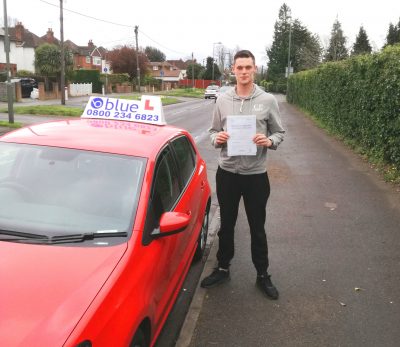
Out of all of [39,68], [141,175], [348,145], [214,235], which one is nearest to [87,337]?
[141,175]

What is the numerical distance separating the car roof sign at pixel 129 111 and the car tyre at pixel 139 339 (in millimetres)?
2262

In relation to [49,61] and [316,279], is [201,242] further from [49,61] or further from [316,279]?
[49,61]

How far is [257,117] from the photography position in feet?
12.8

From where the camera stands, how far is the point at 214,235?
588cm

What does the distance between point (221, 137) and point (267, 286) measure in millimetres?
1433

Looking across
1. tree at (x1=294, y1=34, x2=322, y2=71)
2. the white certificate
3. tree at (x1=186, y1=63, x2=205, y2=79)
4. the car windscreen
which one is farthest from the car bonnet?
tree at (x1=186, y1=63, x2=205, y2=79)

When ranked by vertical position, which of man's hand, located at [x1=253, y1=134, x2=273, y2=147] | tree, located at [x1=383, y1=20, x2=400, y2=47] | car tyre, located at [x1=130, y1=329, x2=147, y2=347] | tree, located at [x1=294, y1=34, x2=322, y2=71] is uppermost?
tree, located at [x1=383, y1=20, x2=400, y2=47]

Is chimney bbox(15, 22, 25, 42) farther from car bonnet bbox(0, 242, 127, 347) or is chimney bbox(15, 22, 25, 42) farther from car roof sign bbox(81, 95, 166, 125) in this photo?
car bonnet bbox(0, 242, 127, 347)

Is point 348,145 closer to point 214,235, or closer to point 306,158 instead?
point 306,158

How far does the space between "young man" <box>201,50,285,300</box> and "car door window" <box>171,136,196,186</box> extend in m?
0.32

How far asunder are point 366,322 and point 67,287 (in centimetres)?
258

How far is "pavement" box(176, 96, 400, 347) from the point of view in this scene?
11.7ft

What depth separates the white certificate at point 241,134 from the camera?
151 inches

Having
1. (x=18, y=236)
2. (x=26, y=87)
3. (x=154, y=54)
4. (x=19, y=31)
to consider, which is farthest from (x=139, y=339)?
(x=154, y=54)
